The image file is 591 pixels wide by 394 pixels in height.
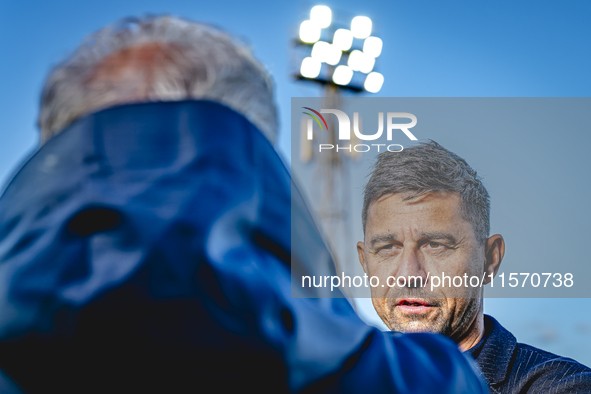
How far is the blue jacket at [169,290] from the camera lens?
2.88ft

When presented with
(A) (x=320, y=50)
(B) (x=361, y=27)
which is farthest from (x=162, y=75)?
(B) (x=361, y=27)

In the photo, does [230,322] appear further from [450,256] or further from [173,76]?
[450,256]

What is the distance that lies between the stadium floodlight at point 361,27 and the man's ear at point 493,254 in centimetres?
713

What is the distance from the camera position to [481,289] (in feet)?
7.77

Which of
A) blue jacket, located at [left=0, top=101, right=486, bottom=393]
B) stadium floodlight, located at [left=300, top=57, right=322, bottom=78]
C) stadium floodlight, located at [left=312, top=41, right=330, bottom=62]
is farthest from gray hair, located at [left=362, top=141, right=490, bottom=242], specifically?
stadium floodlight, located at [left=312, top=41, right=330, bottom=62]

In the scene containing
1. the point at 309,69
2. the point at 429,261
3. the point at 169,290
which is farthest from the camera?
the point at 309,69

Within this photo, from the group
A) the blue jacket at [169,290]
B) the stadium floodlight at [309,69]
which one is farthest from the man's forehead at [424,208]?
the stadium floodlight at [309,69]

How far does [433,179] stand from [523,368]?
0.88 m

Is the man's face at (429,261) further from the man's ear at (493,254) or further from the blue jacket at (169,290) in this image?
the blue jacket at (169,290)

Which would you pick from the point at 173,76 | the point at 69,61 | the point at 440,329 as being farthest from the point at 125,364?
the point at 440,329

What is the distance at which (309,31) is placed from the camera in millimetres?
8930

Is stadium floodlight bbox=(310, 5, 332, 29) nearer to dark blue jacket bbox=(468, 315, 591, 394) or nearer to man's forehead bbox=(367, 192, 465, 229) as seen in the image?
man's forehead bbox=(367, 192, 465, 229)

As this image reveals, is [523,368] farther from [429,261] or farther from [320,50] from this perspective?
[320,50]

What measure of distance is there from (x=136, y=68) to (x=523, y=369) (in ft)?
6.05
